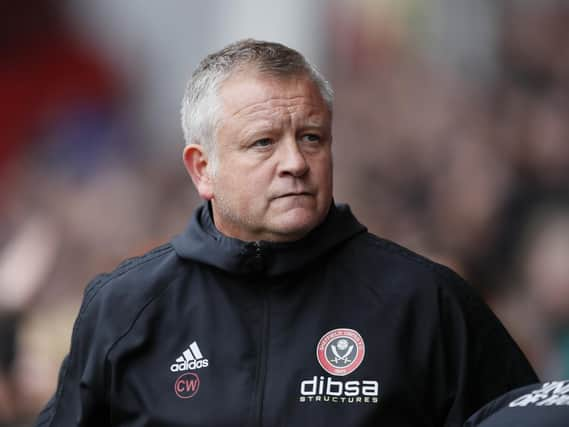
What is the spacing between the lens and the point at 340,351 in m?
2.93

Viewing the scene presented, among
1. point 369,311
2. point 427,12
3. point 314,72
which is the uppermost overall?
point 427,12

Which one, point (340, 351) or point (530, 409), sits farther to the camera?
point (340, 351)

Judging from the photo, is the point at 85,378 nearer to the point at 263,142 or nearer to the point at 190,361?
the point at 190,361

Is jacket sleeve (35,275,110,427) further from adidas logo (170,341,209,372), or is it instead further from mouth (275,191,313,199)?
mouth (275,191,313,199)

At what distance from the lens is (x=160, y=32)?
7410 millimetres

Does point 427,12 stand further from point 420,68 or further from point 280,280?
point 280,280

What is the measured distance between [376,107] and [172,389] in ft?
13.4

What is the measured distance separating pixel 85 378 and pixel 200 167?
575 mm

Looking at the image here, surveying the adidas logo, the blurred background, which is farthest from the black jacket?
the blurred background

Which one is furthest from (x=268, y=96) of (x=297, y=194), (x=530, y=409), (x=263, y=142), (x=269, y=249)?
A: (x=530, y=409)

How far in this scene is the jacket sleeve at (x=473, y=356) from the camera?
2881mm

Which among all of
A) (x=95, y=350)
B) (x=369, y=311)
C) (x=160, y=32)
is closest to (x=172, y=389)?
(x=95, y=350)

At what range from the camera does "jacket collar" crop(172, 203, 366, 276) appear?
3.00m

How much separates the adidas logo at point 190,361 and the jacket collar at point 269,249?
200mm
